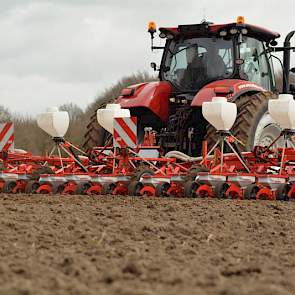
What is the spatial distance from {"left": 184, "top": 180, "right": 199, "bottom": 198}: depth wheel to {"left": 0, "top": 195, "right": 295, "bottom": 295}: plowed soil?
899 millimetres

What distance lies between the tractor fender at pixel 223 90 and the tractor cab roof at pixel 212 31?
2.37 ft

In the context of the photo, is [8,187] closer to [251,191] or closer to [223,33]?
[251,191]

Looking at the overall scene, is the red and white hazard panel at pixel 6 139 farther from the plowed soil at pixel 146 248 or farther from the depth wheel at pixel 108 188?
the plowed soil at pixel 146 248

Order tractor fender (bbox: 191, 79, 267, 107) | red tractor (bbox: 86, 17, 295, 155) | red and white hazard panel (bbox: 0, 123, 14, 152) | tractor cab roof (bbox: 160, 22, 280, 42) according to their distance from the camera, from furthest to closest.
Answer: tractor cab roof (bbox: 160, 22, 280, 42) < red and white hazard panel (bbox: 0, 123, 14, 152) < red tractor (bbox: 86, 17, 295, 155) < tractor fender (bbox: 191, 79, 267, 107)

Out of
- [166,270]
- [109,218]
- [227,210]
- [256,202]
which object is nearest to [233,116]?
[256,202]

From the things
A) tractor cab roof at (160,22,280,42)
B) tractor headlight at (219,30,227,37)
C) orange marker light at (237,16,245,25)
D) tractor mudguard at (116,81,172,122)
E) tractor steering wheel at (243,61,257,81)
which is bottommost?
tractor mudguard at (116,81,172,122)

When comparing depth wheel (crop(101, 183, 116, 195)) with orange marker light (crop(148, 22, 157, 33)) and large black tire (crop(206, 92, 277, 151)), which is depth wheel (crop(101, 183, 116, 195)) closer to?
large black tire (crop(206, 92, 277, 151))

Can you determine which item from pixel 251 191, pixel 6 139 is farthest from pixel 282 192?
pixel 6 139

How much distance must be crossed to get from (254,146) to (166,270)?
5.58 meters

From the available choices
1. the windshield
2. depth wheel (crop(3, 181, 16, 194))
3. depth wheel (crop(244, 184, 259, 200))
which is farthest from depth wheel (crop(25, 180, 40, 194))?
the windshield

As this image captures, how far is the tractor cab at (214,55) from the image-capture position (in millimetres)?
9909

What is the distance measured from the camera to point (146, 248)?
4406 millimetres

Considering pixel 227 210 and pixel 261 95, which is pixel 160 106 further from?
pixel 227 210

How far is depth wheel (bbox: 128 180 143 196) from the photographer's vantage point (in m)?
8.12
